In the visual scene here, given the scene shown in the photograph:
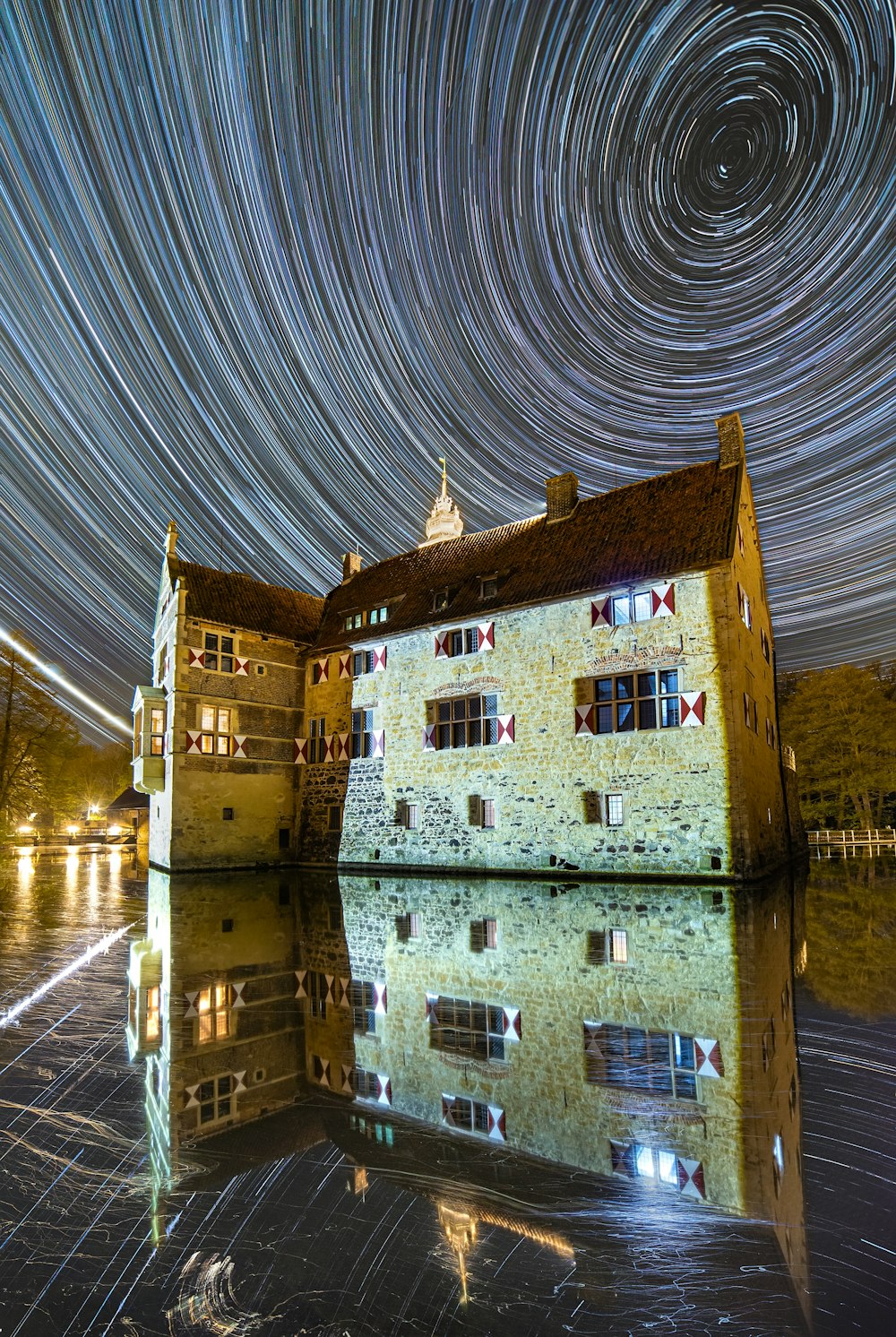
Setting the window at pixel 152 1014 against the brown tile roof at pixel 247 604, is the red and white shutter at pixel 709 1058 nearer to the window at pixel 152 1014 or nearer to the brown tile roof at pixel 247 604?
the window at pixel 152 1014

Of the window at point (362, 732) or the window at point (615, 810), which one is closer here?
the window at point (615, 810)

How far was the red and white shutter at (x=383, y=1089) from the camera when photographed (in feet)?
15.1

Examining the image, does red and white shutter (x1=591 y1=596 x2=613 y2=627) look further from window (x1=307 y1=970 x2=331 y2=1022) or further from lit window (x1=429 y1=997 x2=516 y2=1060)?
lit window (x1=429 y1=997 x2=516 y2=1060)

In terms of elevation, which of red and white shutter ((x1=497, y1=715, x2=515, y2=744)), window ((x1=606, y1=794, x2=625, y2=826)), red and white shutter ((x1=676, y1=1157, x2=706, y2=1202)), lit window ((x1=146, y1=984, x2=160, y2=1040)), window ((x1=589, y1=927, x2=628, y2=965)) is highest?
red and white shutter ((x1=497, y1=715, x2=515, y2=744))

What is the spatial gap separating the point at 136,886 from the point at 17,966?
1234 cm

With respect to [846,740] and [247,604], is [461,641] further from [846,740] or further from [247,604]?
[846,740]

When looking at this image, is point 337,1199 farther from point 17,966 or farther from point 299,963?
point 17,966

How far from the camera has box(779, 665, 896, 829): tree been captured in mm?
40281

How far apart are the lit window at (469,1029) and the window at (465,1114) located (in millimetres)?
808

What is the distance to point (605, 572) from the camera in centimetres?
2117

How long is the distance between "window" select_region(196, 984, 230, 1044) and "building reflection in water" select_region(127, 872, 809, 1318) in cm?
4

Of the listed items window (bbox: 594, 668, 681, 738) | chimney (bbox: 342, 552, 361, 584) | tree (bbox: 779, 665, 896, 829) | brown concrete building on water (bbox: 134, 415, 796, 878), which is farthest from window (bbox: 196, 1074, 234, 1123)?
tree (bbox: 779, 665, 896, 829)

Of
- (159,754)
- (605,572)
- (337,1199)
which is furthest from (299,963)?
(159,754)

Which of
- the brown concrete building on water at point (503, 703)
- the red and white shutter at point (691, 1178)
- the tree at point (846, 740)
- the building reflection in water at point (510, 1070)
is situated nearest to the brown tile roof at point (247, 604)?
the brown concrete building on water at point (503, 703)
